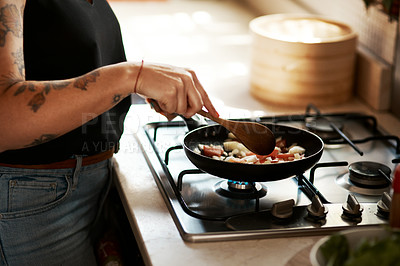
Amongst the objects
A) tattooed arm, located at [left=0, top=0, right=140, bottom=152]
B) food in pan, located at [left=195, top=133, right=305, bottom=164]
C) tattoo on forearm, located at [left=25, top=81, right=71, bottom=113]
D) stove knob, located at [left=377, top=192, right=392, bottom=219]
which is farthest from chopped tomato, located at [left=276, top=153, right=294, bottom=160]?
tattoo on forearm, located at [left=25, top=81, right=71, bottom=113]

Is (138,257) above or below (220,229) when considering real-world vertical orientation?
below

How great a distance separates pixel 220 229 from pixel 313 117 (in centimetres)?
68

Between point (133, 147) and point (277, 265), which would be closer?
point (277, 265)

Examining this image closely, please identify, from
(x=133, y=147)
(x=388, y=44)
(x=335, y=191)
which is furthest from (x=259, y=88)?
(x=335, y=191)

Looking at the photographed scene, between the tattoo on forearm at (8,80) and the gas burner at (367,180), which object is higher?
the tattoo on forearm at (8,80)

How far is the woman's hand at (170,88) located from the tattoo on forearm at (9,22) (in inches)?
9.3

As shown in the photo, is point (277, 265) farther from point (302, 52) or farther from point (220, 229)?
point (302, 52)

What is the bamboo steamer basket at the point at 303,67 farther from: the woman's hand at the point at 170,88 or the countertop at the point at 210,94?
the woman's hand at the point at 170,88

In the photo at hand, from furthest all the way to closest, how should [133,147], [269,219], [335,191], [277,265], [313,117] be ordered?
[313,117] < [133,147] < [335,191] < [269,219] < [277,265]

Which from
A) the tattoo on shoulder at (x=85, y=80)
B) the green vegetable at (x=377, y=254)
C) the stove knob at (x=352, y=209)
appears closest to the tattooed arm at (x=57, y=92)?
the tattoo on shoulder at (x=85, y=80)

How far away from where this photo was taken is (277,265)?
97cm

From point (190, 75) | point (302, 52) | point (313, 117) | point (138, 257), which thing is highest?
point (190, 75)

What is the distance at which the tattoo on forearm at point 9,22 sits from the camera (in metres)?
1.05

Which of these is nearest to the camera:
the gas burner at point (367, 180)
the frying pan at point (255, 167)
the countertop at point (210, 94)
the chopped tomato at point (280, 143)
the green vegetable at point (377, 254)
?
the green vegetable at point (377, 254)
